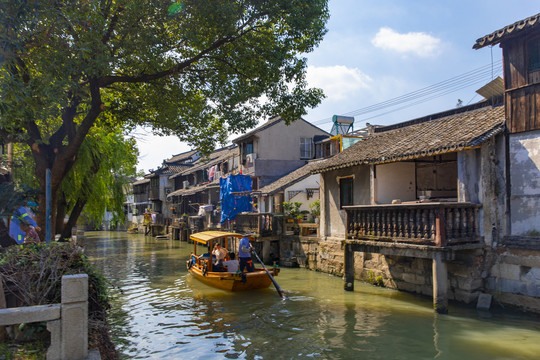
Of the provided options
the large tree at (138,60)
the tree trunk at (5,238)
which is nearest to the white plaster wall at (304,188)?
the large tree at (138,60)

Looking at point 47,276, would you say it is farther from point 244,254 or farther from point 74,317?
point 244,254

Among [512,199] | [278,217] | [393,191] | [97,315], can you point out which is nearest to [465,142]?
[512,199]

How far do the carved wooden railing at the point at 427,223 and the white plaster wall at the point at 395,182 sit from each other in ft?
6.63

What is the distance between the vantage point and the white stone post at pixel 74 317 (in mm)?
4723

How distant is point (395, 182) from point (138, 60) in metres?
9.89

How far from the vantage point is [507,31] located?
10.6 m

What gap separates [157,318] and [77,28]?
8.36m

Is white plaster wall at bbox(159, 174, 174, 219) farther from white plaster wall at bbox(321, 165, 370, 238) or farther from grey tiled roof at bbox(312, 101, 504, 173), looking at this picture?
grey tiled roof at bbox(312, 101, 504, 173)

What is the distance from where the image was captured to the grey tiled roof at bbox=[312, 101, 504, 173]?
36.3 feet

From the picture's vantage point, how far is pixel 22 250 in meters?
6.51

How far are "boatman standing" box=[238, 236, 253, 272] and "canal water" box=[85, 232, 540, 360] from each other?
40.2 inches

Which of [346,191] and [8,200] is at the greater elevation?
[346,191]

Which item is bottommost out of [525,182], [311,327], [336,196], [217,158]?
[311,327]

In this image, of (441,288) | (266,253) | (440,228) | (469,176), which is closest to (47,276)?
(440,228)
